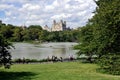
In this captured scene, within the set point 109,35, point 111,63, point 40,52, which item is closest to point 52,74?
point 111,63

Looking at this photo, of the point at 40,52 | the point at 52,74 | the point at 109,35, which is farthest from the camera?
the point at 40,52

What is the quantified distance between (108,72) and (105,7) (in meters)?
7.32

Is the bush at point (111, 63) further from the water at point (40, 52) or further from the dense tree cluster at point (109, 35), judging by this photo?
the water at point (40, 52)

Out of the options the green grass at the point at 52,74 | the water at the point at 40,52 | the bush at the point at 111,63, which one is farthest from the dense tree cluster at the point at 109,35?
the water at the point at 40,52

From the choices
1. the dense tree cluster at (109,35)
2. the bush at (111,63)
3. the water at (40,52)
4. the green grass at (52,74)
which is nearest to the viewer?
the green grass at (52,74)

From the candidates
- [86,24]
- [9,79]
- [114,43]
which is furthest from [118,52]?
[86,24]

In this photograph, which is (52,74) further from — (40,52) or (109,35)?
(40,52)

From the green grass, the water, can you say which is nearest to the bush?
the green grass

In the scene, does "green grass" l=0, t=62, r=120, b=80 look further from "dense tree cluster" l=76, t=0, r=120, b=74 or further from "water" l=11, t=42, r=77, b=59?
"water" l=11, t=42, r=77, b=59

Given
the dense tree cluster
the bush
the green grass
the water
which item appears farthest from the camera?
the water

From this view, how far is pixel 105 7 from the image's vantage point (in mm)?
34250

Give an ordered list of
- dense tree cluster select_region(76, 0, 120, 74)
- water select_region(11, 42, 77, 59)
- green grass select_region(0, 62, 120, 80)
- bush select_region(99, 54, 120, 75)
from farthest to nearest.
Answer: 1. water select_region(11, 42, 77, 59)
2. dense tree cluster select_region(76, 0, 120, 74)
3. bush select_region(99, 54, 120, 75)
4. green grass select_region(0, 62, 120, 80)

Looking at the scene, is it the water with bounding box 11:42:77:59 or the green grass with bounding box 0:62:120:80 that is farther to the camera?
the water with bounding box 11:42:77:59

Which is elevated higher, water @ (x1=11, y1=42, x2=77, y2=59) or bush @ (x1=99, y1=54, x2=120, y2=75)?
water @ (x1=11, y1=42, x2=77, y2=59)
